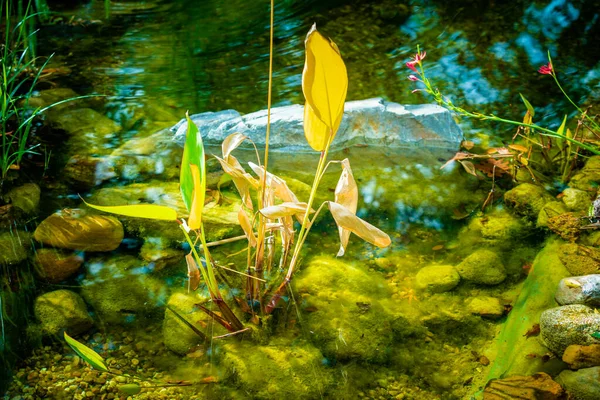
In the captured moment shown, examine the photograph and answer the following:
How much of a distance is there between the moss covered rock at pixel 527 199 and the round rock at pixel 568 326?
780 mm

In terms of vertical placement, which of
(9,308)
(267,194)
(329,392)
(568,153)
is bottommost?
Result: (329,392)

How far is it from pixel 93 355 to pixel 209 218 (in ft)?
3.26

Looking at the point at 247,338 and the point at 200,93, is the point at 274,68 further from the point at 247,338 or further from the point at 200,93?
the point at 247,338

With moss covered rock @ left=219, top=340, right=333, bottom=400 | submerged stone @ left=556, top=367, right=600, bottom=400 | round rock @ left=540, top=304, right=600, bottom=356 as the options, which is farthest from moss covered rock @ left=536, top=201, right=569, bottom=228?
moss covered rock @ left=219, top=340, right=333, bottom=400

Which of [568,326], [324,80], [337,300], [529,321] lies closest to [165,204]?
[337,300]

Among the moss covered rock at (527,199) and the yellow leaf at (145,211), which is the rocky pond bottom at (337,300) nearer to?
the moss covered rock at (527,199)

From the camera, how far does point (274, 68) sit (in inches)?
162

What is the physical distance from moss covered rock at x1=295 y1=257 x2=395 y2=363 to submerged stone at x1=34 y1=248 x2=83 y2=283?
0.88 meters

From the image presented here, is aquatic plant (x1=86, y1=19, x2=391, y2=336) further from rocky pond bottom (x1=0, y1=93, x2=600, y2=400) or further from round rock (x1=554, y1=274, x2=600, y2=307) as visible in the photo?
round rock (x1=554, y1=274, x2=600, y2=307)

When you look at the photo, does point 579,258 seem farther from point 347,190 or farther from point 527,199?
point 347,190

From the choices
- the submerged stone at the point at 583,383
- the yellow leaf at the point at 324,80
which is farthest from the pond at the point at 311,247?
the yellow leaf at the point at 324,80

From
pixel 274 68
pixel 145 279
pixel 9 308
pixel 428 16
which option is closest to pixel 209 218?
pixel 145 279

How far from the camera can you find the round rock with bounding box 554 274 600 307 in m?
1.84

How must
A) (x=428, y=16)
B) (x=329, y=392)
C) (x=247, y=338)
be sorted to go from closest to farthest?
(x=329, y=392) < (x=247, y=338) < (x=428, y=16)
